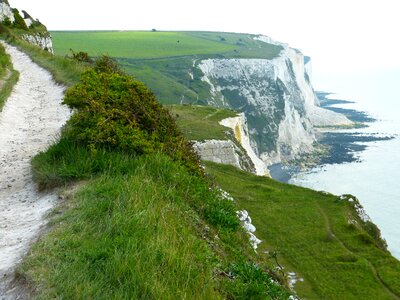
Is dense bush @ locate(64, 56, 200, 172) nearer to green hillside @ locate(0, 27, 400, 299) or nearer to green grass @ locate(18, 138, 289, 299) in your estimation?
green hillside @ locate(0, 27, 400, 299)

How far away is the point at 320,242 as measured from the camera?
118ft

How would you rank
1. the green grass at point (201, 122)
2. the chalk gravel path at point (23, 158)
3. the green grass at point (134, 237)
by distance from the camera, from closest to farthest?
the green grass at point (134, 237), the chalk gravel path at point (23, 158), the green grass at point (201, 122)

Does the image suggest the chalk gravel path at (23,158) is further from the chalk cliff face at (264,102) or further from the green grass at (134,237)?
the chalk cliff face at (264,102)

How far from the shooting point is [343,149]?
511 feet

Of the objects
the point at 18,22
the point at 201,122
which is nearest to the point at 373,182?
the point at 201,122

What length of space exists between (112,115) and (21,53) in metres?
39.8

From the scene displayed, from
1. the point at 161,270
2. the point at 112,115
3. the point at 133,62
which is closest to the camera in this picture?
the point at 161,270

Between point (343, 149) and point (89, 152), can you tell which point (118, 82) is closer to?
point (89, 152)

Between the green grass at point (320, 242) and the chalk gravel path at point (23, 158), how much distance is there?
18050 millimetres

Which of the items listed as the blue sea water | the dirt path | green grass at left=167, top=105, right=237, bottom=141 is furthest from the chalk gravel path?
the blue sea water

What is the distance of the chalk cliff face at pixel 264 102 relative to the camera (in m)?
149

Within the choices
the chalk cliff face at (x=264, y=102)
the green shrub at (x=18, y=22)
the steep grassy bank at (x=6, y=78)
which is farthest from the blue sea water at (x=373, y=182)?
the green shrub at (x=18, y=22)

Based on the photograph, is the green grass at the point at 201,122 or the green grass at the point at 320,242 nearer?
the green grass at the point at 320,242

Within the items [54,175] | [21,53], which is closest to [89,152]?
[54,175]
